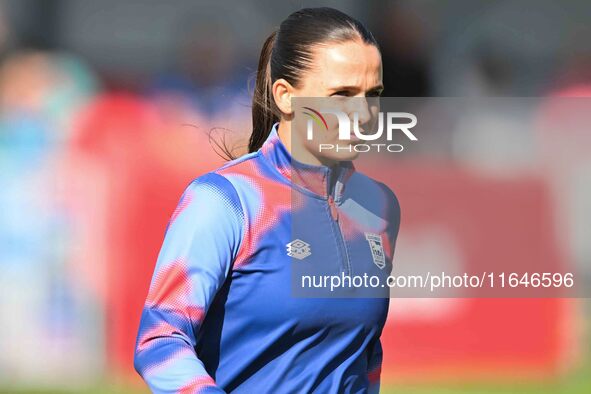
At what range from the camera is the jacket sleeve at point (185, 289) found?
1606 millimetres

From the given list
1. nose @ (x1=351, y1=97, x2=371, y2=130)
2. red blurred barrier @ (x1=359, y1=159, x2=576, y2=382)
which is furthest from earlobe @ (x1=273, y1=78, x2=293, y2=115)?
red blurred barrier @ (x1=359, y1=159, x2=576, y2=382)

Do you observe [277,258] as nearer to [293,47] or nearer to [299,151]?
[299,151]

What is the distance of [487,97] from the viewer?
5418mm

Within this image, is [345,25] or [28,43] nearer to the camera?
[345,25]

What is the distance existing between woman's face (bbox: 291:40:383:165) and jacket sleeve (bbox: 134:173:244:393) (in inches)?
10.0

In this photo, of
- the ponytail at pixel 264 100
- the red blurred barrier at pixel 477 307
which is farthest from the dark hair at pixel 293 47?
the red blurred barrier at pixel 477 307

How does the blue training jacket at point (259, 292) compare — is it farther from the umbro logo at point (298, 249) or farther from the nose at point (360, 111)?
the nose at point (360, 111)

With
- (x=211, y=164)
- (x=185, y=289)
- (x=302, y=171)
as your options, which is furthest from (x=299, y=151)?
(x=211, y=164)

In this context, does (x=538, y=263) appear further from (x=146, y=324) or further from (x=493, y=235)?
(x=146, y=324)

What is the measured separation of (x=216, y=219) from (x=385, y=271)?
0.41m

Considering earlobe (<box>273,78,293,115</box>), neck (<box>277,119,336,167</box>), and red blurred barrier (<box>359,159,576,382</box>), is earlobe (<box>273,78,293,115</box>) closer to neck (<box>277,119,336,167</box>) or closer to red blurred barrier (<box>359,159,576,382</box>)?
neck (<box>277,119,336,167</box>)

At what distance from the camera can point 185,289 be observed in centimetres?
163

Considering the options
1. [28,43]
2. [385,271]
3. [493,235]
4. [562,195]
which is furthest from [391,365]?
[385,271]

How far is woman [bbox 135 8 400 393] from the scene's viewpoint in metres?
1.64
